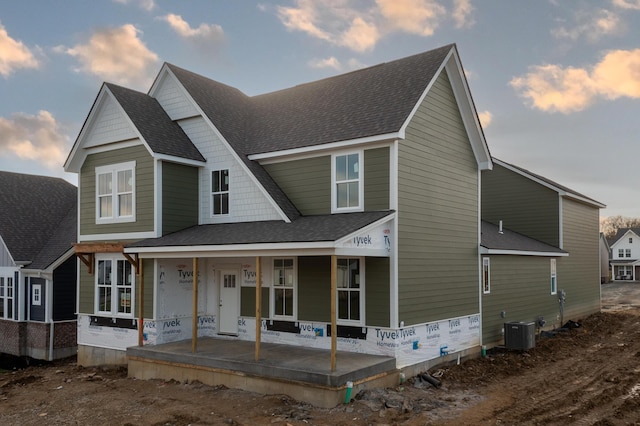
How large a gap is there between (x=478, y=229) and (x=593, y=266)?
12.9m

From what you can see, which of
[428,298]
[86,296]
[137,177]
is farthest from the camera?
[86,296]

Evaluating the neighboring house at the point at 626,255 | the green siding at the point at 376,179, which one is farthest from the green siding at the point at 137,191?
the neighboring house at the point at 626,255

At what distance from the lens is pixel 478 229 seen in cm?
1711

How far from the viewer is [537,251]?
2028cm

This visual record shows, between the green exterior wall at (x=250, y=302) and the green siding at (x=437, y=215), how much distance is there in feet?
13.3

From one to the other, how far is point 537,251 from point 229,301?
11.6m

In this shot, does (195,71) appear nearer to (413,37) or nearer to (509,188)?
(413,37)

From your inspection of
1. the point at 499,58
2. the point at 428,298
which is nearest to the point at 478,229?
the point at 428,298

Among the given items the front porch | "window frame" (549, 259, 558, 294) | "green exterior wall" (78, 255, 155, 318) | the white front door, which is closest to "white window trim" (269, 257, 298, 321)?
the front porch

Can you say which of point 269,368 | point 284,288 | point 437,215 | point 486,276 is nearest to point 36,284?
point 284,288

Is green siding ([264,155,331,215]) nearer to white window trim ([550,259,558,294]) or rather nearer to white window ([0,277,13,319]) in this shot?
white window trim ([550,259,558,294])

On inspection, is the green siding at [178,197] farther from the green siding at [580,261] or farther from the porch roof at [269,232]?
the green siding at [580,261]

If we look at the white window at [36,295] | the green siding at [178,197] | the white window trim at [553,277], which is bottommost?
the white window at [36,295]

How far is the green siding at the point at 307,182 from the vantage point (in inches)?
581
